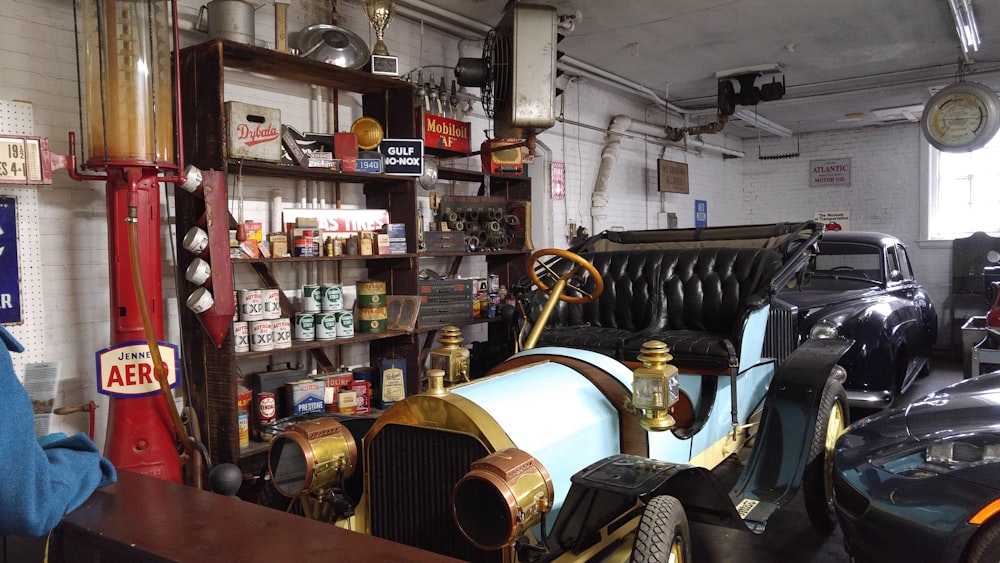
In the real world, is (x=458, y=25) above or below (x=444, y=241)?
above

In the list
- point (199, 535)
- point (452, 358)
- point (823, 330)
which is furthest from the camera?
point (823, 330)

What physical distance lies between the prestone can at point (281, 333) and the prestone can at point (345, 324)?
375 mm

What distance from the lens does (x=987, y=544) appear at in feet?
6.14

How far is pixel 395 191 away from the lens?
15.5 feet

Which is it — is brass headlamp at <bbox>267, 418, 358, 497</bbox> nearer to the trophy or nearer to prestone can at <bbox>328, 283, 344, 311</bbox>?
prestone can at <bbox>328, 283, 344, 311</bbox>

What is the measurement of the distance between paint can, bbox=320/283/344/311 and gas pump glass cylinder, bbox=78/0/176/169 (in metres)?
1.35

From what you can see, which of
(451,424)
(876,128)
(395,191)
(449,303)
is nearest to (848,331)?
(449,303)

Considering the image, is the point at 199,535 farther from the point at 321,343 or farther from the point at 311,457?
the point at 321,343

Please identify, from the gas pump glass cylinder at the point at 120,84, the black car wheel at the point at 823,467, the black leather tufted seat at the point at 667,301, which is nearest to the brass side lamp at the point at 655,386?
the black leather tufted seat at the point at 667,301

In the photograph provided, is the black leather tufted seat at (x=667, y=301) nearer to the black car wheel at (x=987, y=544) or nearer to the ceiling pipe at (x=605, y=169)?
the black car wheel at (x=987, y=544)

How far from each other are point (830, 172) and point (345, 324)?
360 inches

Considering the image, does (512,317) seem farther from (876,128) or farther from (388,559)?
(876,128)

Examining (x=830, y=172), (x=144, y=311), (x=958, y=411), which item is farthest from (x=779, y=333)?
(x=830, y=172)

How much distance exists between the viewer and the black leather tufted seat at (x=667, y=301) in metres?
3.34
